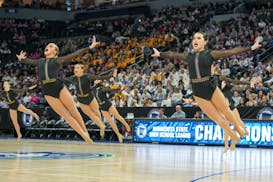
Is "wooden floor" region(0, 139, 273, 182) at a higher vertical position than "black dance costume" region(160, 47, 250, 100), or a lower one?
lower

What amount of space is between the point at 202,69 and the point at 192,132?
12.1 m

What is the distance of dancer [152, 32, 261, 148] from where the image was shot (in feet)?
34.5

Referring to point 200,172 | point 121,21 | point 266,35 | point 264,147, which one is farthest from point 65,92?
point 121,21

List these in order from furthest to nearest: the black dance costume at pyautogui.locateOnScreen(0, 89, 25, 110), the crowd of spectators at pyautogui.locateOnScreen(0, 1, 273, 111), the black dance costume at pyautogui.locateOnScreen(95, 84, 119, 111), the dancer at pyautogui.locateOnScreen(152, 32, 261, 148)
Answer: the crowd of spectators at pyautogui.locateOnScreen(0, 1, 273, 111) → the black dance costume at pyautogui.locateOnScreen(0, 89, 25, 110) → the black dance costume at pyautogui.locateOnScreen(95, 84, 119, 111) → the dancer at pyautogui.locateOnScreen(152, 32, 261, 148)

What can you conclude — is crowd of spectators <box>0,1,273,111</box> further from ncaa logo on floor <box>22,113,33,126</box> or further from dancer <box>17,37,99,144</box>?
dancer <box>17,37,99,144</box>

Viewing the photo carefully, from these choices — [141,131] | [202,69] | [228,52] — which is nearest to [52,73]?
[202,69]

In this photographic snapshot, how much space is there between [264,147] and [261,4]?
15.9m

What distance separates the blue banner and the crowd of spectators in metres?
0.96

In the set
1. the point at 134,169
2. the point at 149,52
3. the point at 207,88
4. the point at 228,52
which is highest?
the point at 149,52

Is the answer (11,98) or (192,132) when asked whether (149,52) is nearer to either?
(192,132)

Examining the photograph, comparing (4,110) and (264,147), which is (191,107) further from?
(4,110)

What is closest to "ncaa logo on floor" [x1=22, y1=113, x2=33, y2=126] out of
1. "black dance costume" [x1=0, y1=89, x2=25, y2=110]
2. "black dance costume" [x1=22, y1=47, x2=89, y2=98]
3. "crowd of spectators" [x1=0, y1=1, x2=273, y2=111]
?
"crowd of spectators" [x1=0, y1=1, x2=273, y2=111]

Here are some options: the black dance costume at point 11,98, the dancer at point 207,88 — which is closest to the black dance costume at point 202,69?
the dancer at point 207,88

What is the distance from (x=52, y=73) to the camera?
1191 cm
